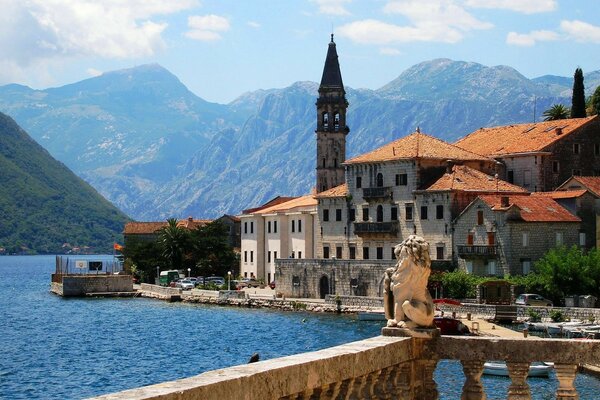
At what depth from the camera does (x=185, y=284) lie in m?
107

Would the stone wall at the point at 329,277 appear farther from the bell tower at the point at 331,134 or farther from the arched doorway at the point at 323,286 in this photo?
the bell tower at the point at 331,134

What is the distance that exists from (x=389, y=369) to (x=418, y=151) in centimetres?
6875

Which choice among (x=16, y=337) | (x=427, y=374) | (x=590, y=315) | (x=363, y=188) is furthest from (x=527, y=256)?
(x=427, y=374)

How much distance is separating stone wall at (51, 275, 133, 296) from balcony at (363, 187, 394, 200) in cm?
3550

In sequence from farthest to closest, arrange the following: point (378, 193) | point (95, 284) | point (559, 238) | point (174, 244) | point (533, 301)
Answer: point (174, 244) → point (95, 284) → point (378, 193) → point (559, 238) → point (533, 301)

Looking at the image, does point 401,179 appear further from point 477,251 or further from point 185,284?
point 185,284

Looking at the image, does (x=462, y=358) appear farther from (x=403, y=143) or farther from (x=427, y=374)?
(x=403, y=143)

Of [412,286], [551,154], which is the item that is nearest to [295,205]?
[551,154]

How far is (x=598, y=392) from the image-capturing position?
123 feet

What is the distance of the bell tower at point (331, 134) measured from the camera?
4237 inches

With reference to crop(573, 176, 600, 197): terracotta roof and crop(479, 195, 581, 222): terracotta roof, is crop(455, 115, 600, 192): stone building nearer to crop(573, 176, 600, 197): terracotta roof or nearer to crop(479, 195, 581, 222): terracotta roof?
crop(573, 176, 600, 197): terracotta roof

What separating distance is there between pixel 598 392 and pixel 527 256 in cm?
3539

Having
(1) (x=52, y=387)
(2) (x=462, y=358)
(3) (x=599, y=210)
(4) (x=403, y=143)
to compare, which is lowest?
(1) (x=52, y=387)

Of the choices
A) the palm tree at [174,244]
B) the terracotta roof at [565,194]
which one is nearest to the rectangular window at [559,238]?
the terracotta roof at [565,194]
